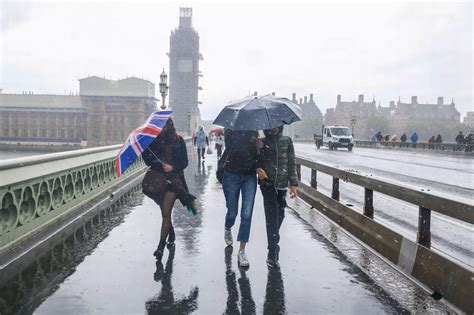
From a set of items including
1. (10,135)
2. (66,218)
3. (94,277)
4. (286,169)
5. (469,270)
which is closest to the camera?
(469,270)

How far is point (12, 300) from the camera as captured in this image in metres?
4.42

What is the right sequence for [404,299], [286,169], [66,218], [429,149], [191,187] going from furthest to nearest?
[429,149]
[191,187]
[66,218]
[286,169]
[404,299]

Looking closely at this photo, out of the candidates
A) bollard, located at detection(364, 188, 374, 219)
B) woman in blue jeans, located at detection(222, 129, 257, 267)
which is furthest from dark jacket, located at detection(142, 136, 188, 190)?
bollard, located at detection(364, 188, 374, 219)

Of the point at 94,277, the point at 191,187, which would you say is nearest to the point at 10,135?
the point at 191,187

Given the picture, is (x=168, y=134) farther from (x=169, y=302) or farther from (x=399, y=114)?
(x=399, y=114)

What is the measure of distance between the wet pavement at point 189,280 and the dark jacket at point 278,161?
1.07 m

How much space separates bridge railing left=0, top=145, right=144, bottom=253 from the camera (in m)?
5.93

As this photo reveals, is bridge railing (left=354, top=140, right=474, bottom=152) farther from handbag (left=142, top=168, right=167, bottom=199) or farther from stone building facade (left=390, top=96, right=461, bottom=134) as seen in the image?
stone building facade (left=390, top=96, right=461, bottom=134)

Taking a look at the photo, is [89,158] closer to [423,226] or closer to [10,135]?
[423,226]

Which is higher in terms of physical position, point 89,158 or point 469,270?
point 89,158

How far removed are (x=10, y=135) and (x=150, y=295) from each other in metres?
118

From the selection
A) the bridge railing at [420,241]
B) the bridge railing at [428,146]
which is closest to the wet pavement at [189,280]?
the bridge railing at [420,241]

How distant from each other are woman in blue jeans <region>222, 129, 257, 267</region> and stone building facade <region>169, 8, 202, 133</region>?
13713 cm

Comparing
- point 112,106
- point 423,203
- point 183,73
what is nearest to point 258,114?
point 423,203
